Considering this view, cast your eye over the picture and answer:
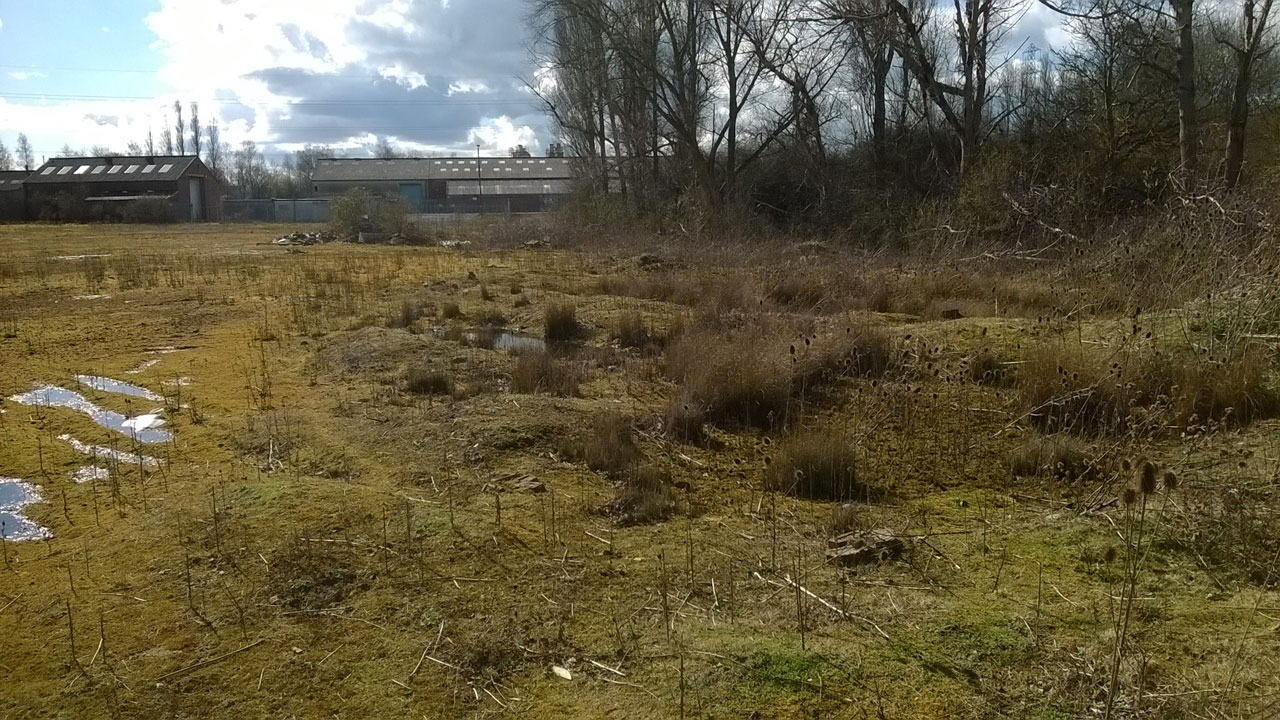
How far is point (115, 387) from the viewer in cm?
747

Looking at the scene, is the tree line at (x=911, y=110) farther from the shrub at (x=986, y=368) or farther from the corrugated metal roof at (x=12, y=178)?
the corrugated metal roof at (x=12, y=178)

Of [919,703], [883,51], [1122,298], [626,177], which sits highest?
[883,51]

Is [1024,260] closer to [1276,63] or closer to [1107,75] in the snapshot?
[1107,75]

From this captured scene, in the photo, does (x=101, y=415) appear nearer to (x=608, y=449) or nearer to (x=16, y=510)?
(x=16, y=510)

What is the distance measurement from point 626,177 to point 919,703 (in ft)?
99.5

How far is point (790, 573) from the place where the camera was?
3.65 m

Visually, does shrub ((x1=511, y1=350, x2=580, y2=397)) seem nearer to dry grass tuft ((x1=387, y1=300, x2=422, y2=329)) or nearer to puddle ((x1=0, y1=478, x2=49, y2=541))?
dry grass tuft ((x1=387, y1=300, x2=422, y2=329))

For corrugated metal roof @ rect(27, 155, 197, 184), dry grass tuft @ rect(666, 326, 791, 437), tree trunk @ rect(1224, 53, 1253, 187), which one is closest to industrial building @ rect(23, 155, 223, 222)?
corrugated metal roof @ rect(27, 155, 197, 184)

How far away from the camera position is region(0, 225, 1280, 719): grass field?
289cm

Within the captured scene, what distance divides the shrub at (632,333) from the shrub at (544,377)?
1.55m

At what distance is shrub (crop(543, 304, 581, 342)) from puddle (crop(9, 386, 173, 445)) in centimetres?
429

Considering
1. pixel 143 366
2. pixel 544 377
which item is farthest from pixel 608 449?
pixel 143 366

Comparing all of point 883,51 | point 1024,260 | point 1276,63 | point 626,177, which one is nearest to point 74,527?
point 1024,260

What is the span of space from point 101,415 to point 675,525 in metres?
4.90
